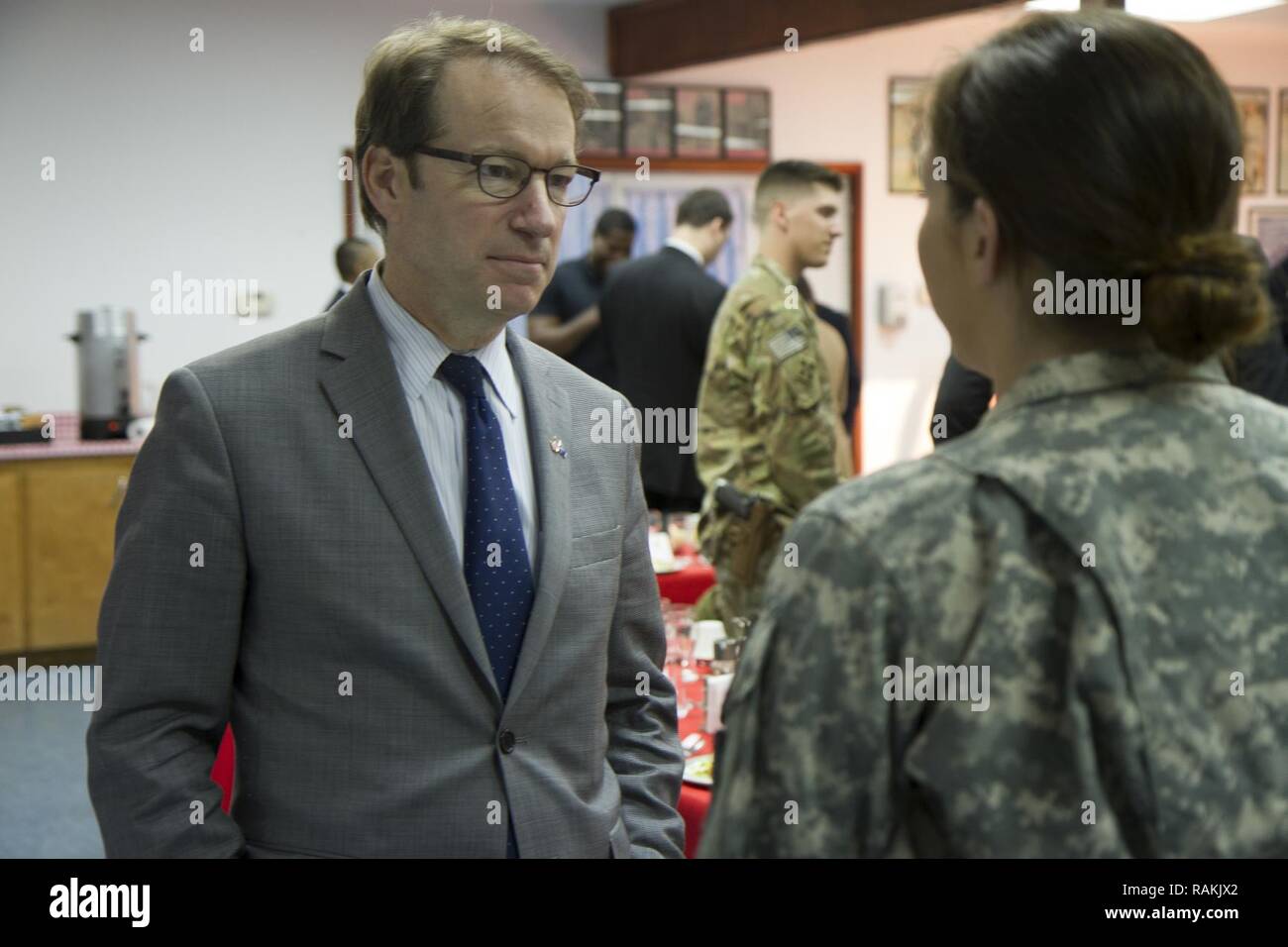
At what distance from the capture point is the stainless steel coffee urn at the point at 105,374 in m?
A: 6.63

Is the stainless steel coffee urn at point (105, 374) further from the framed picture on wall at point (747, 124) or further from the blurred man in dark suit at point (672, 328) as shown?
the framed picture on wall at point (747, 124)

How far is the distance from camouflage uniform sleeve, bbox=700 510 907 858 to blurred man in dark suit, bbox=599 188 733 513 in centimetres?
466

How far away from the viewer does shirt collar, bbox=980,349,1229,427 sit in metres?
0.94

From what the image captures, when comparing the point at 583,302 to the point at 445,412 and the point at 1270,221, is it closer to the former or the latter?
the point at 445,412

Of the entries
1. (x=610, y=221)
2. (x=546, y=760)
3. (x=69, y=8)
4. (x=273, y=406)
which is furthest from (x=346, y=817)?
(x=69, y=8)

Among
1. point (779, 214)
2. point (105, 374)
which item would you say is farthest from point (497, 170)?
point (105, 374)

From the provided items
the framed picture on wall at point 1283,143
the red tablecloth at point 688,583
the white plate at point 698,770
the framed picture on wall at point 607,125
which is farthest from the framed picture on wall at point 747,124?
the white plate at point 698,770

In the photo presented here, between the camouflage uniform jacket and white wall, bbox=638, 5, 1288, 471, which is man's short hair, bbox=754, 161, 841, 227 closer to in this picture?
the camouflage uniform jacket

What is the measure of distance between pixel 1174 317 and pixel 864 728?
13.1 inches

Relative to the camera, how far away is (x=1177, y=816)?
89 centimetres

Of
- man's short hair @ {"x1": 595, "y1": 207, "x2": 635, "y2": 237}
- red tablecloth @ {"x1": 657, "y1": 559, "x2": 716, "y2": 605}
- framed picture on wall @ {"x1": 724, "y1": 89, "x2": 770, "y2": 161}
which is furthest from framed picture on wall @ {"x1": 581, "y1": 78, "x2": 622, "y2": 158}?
red tablecloth @ {"x1": 657, "y1": 559, "x2": 716, "y2": 605}

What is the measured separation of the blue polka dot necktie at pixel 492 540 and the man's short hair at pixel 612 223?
18.0ft
